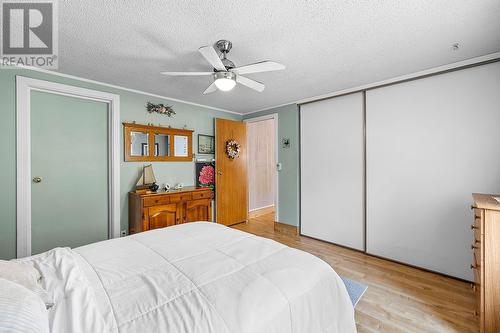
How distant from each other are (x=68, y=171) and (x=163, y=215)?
1.29 meters

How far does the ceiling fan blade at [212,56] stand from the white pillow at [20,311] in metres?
1.58

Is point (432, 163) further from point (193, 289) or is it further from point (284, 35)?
point (193, 289)

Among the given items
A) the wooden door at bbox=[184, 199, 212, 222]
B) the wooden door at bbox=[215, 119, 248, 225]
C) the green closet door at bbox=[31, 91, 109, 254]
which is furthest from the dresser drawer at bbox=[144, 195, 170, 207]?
the wooden door at bbox=[215, 119, 248, 225]

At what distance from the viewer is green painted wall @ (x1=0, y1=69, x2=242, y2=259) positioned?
237 cm

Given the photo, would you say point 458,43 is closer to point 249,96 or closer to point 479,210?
point 479,210

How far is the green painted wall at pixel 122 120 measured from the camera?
2.37 meters

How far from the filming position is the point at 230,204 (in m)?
4.44

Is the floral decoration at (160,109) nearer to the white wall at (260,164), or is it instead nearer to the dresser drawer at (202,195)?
the dresser drawer at (202,195)

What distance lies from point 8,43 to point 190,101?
220cm

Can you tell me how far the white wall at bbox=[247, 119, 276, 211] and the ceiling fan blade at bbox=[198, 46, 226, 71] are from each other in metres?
3.54

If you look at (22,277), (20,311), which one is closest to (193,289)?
(20,311)

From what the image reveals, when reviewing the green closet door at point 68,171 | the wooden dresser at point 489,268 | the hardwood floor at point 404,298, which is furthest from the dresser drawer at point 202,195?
the wooden dresser at point 489,268

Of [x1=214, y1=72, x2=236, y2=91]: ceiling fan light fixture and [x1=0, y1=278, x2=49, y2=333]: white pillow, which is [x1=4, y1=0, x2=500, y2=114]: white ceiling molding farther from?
[x1=0, y1=278, x2=49, y2=333]: white pillow

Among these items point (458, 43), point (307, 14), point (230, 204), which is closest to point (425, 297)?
point (458, 43)
